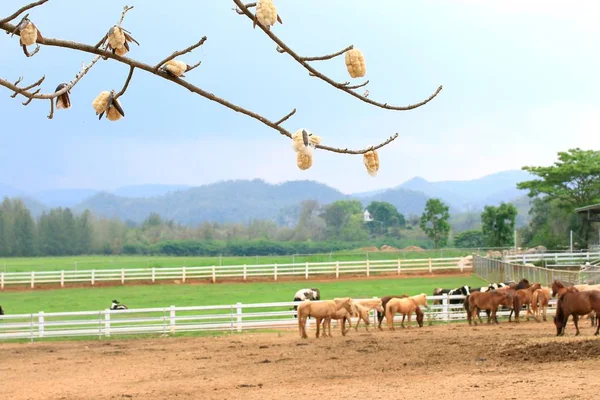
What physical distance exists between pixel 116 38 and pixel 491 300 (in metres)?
19.6

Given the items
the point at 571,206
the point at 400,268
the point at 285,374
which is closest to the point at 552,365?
the point at 285,374

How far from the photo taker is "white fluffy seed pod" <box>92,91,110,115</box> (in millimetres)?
2531

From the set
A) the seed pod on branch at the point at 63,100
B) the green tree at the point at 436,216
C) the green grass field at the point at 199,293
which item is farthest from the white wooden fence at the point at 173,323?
the green tree at the point at 436,216

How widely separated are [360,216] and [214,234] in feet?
96.8

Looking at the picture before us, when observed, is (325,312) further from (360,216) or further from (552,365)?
(360,216)

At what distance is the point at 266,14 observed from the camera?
7.39 feet

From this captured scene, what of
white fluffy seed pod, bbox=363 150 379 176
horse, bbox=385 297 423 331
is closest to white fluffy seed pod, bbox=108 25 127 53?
white fluffy seed pod, bbox=363 150 379 176

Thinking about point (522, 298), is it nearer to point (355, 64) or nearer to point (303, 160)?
point (355, 64)

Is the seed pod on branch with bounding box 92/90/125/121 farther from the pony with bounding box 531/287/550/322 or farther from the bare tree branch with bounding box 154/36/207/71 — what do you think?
the pony with bounding box 531/287/550/322

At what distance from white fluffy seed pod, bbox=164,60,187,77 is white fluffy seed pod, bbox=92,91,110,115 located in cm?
20

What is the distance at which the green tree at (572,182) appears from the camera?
57263 mm

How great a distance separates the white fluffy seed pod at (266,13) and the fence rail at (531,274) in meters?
23.5

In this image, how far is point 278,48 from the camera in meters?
2.46

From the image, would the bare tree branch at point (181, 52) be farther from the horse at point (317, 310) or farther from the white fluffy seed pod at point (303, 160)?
the horse at point (317, 310)
